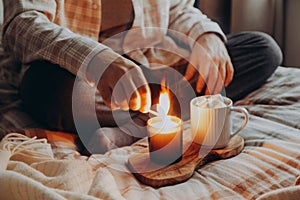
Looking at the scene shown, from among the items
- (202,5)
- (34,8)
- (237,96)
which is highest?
(34,8)

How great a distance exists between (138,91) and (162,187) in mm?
193

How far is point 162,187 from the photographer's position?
0.84 metres

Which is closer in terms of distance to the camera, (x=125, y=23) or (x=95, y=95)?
(x=95, y=95)

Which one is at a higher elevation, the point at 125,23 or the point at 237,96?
the point at 125,23

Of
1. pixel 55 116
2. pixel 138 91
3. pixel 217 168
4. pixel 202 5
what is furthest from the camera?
pixel 202 5

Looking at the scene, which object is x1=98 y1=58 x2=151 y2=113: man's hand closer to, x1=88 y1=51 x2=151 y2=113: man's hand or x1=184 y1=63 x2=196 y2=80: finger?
x1=88 y1=51 x2=151 y2=113: man's hand

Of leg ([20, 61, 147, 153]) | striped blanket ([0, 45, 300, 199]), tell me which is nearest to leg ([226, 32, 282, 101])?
striped blanket ([0, 45, 300, 199])

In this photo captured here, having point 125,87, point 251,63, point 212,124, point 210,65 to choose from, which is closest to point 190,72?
point 210,65

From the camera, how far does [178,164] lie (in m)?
0.88

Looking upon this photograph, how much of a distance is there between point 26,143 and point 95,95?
0.23m

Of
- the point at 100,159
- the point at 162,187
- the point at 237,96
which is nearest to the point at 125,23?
the point at 237,96

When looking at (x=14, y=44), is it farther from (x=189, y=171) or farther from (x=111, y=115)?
(x=189, y=171)

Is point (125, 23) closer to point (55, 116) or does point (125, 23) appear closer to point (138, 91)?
point (55, 116)

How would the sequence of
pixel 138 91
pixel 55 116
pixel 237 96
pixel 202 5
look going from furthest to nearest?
pixel 202 5
pixel 237 96
pixel 55 116
pixel 138 91
